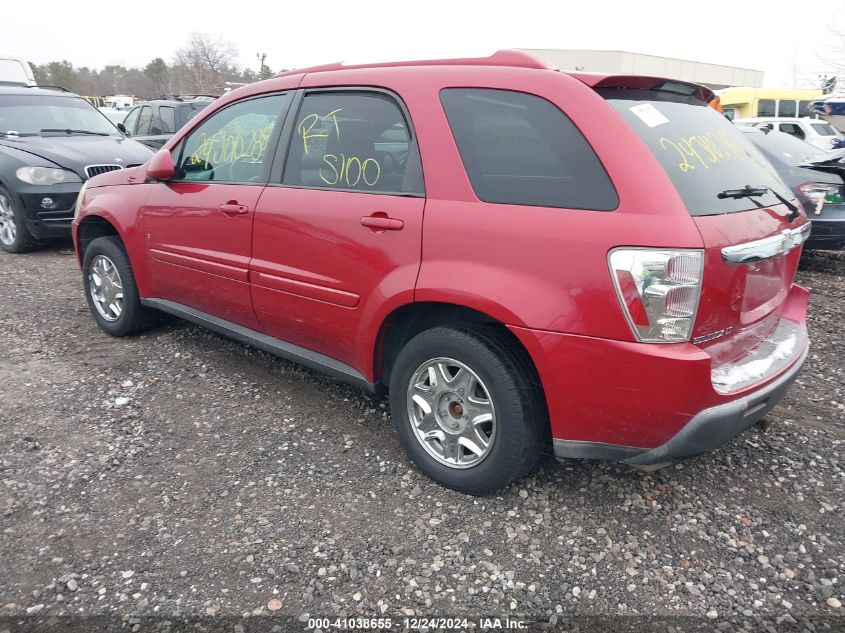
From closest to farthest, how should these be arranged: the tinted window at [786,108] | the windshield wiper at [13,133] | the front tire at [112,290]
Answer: the front tire at [112,290], the windshield wiper at [13,133], the tinted window at [786,108]

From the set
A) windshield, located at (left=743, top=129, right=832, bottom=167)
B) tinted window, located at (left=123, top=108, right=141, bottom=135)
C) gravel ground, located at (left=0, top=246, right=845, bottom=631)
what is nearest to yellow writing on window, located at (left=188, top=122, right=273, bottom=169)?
gravel ground, located at (left=0, top=246, right=845, bottom=631)

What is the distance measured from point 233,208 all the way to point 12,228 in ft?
17.2

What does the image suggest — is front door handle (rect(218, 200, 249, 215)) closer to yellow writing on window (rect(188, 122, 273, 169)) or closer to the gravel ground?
yellow writing on window (rect(188, 122, 273, 169))

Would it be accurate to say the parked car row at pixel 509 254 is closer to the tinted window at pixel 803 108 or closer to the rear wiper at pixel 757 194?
the rear wiper at pixel 757 194

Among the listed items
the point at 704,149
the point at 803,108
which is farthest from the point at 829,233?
the point at 803,108

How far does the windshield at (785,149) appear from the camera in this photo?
653cm

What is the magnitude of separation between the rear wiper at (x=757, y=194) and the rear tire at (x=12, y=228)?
7.13 metres

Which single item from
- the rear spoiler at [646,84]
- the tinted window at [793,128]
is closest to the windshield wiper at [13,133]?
the rear spoiler at [646,84]

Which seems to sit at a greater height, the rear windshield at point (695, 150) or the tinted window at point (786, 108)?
the rear windshield at point (695, 150)

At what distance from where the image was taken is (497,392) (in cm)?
243

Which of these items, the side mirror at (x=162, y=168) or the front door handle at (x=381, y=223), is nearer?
the front door handle at (x=381, y=223)

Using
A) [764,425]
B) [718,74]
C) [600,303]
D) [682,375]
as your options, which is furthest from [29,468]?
[718,74]

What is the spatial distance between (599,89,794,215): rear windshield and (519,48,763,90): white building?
35.3m

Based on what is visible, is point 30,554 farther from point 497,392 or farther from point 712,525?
point 712,525
